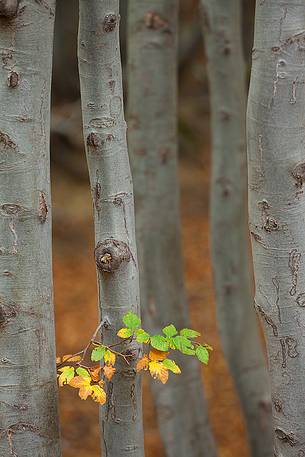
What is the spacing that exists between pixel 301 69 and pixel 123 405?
1.00m

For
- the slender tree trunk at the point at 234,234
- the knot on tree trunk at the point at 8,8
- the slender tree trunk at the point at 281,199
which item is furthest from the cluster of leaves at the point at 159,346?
the slender tree trunk at the point at 234,234

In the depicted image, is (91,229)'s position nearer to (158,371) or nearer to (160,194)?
(160,194)

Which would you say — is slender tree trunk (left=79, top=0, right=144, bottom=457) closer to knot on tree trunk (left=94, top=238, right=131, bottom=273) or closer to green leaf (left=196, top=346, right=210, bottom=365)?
knot on tree trunk (left=94, top=238, right=131, bottom=273)

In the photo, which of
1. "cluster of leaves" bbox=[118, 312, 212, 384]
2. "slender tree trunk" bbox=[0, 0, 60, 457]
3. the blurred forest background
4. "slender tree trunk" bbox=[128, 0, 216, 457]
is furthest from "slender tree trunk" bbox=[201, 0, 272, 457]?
"cluster of leaves" bbox=[118, 312, 212, 384]

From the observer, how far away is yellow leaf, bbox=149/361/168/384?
1893 mm

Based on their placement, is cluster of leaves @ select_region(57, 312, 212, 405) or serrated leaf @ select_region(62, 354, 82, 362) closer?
Result: cluster of leaves @ select_region(57, 312, 212, 405)

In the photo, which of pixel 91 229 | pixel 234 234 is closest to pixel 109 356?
pixel 234 234

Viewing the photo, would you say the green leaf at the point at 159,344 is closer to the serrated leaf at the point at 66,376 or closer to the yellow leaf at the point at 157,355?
the yellow leaf at the point at 157,355

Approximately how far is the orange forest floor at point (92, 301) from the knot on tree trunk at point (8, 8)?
126 inches

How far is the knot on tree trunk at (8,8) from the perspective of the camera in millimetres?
1854

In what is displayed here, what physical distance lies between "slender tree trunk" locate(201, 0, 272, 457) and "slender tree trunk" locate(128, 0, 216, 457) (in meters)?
0.27

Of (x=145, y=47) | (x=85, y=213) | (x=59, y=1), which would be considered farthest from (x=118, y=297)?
(x=59, y=1)

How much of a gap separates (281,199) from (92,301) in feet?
15.3

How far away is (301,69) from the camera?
78.1 inches
